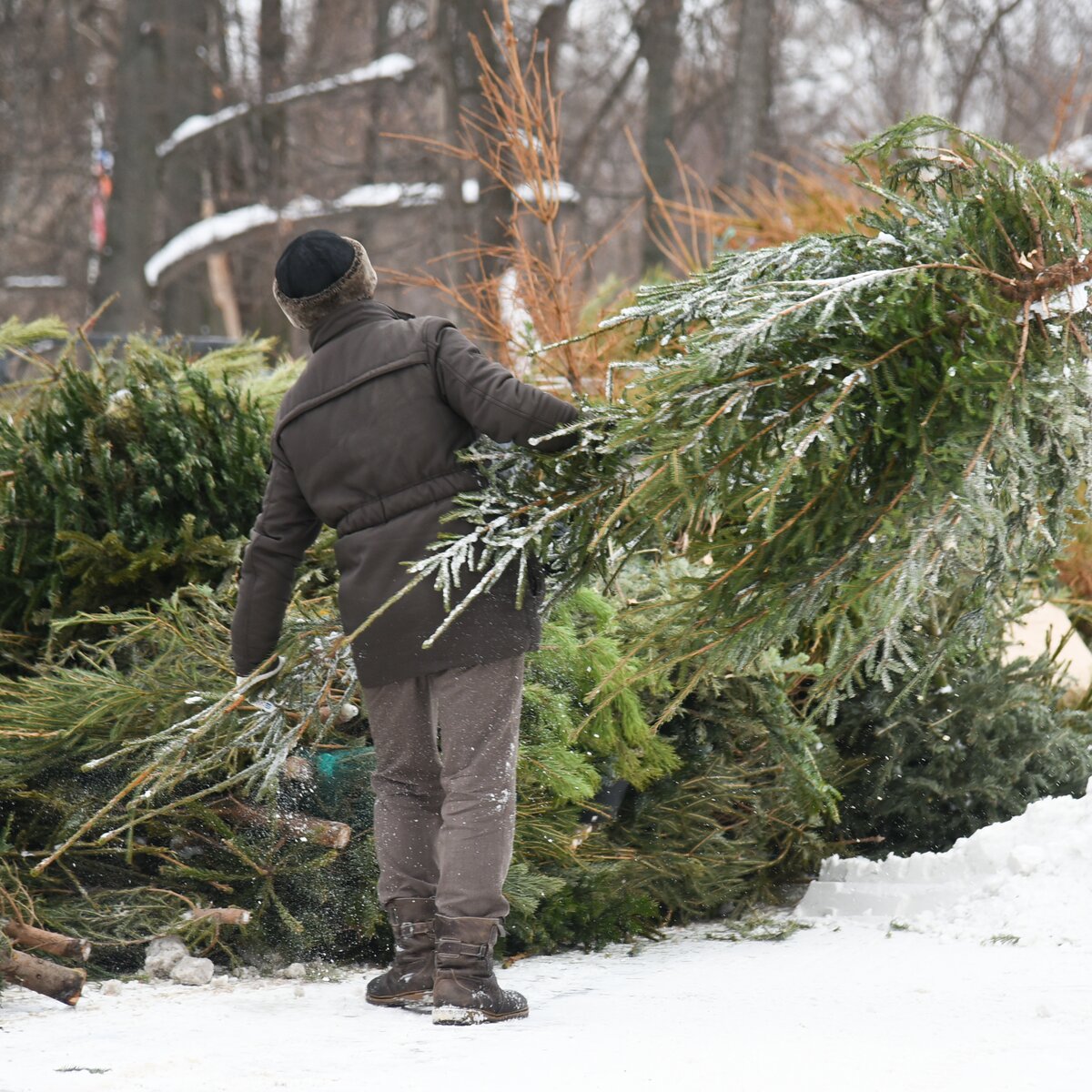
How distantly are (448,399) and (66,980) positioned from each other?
1507 mm

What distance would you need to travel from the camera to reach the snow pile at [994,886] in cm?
347

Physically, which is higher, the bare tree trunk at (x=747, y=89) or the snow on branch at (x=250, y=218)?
the bare tree trunk at (x=747, y=89)

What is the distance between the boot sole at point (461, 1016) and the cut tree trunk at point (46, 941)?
0.85 m

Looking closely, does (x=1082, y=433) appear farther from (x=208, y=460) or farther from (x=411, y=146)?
(x=411, y=146)

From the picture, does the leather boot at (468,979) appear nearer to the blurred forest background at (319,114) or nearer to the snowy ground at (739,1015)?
the snowy ground at (739,1015)

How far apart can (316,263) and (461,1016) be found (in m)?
1.67

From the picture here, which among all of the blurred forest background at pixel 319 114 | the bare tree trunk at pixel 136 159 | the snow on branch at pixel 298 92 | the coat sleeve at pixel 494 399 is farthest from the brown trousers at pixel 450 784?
the snow on branch at pixel 298 92

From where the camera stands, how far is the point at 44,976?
2.87m

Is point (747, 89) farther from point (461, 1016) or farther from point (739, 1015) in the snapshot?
point (461, 1016)

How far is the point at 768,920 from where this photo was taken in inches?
154

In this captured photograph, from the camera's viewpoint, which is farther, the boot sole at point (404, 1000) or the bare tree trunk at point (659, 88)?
the bare tree trunk at point (659, 88)

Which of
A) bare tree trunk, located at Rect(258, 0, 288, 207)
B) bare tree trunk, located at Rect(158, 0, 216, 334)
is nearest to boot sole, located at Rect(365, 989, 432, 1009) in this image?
bare tree trunk, located at Rect(258, 0, 288, 207)

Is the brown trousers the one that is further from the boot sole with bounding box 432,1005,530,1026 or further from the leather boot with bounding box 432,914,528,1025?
the boot sole with bounding box 432,1005,530,1026

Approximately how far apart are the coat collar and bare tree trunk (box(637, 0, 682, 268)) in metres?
10.0
